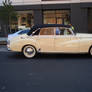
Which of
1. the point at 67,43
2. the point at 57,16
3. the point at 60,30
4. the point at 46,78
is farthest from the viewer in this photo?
the point at 57,16

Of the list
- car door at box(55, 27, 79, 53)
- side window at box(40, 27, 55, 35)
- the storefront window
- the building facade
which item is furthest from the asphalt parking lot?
the storefront window

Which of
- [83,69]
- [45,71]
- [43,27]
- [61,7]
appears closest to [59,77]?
[45,71]

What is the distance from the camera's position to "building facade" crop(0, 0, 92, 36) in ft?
67.2

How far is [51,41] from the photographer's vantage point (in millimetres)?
9164

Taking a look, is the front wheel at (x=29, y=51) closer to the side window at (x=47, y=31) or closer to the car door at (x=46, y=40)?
the car door at (x=46, y=40)

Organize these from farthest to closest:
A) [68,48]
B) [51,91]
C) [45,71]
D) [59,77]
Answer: [68,48]
[45,71]
[59,77]
[51,91]

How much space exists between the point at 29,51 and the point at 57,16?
1314cm

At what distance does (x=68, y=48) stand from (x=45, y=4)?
12848 mm

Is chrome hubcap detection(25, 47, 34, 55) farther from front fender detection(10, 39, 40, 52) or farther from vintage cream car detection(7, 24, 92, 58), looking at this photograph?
front fender detection(10, 39, 40, 52)

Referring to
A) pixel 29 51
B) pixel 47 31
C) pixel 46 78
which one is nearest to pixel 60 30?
pixel 47 31

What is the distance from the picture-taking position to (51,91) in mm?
4738

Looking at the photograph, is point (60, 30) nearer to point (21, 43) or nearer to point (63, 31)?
point (63, 31)

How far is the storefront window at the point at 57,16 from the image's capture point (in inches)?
848

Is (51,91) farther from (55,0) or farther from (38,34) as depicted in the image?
(55,0)
